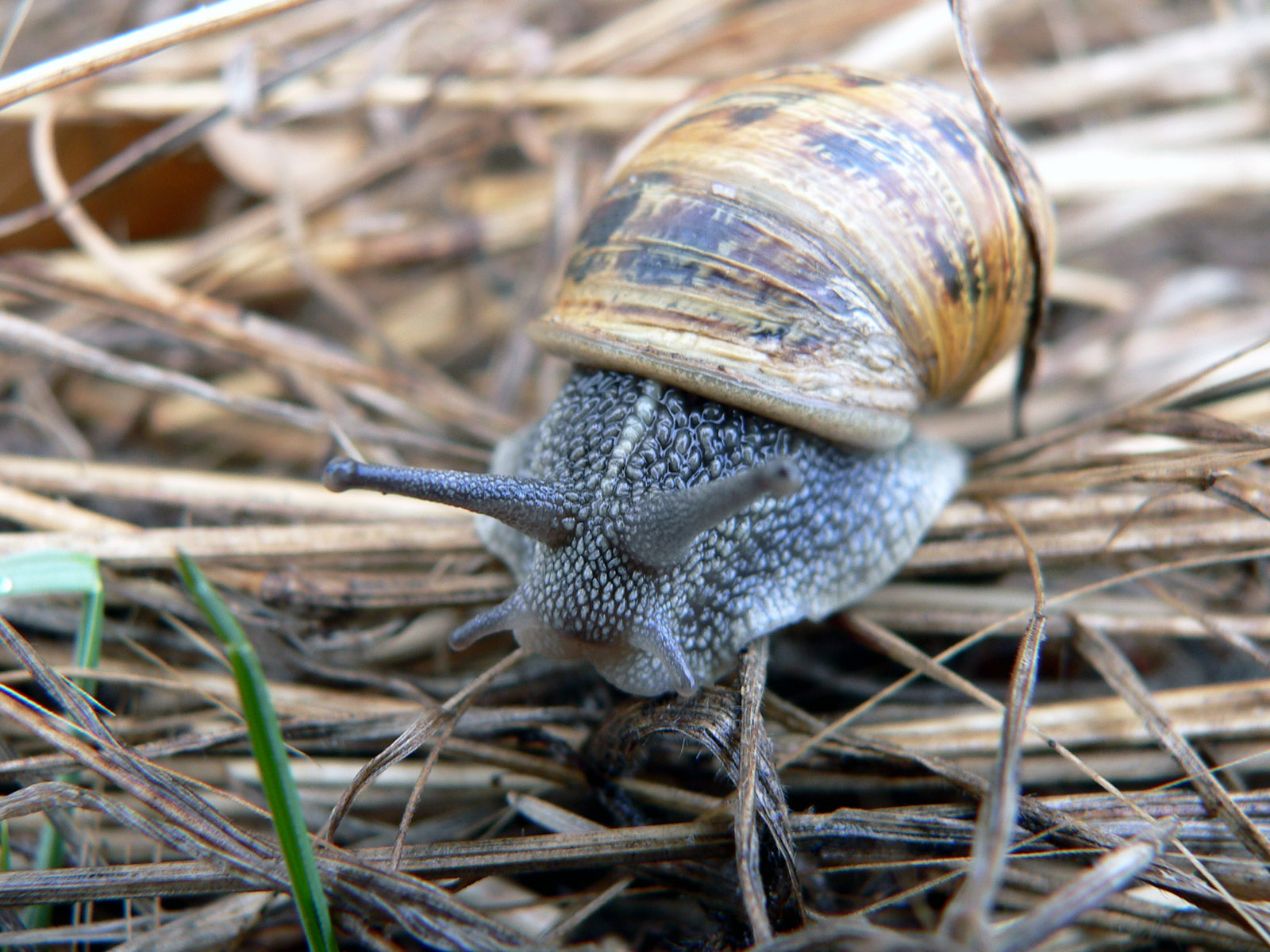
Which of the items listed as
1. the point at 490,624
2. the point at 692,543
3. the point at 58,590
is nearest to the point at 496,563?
the point at 490,624

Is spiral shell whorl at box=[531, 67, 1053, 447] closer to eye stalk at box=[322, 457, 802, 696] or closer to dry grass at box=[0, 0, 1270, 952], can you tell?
eye stalk at box=[322, 457, 802, 696]

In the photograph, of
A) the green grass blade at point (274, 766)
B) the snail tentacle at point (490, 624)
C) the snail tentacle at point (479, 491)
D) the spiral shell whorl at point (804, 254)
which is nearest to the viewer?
the green grass blade at point (274, 766)

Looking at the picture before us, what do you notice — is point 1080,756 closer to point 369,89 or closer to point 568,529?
point 568,529

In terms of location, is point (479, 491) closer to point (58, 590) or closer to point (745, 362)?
A: point (745, 362)

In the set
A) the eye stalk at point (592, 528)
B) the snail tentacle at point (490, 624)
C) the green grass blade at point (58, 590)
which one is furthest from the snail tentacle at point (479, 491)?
the green grass blade at point (58, 590)

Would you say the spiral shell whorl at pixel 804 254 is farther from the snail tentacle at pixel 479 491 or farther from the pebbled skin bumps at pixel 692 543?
the snail tentacle at pixel 479 491
